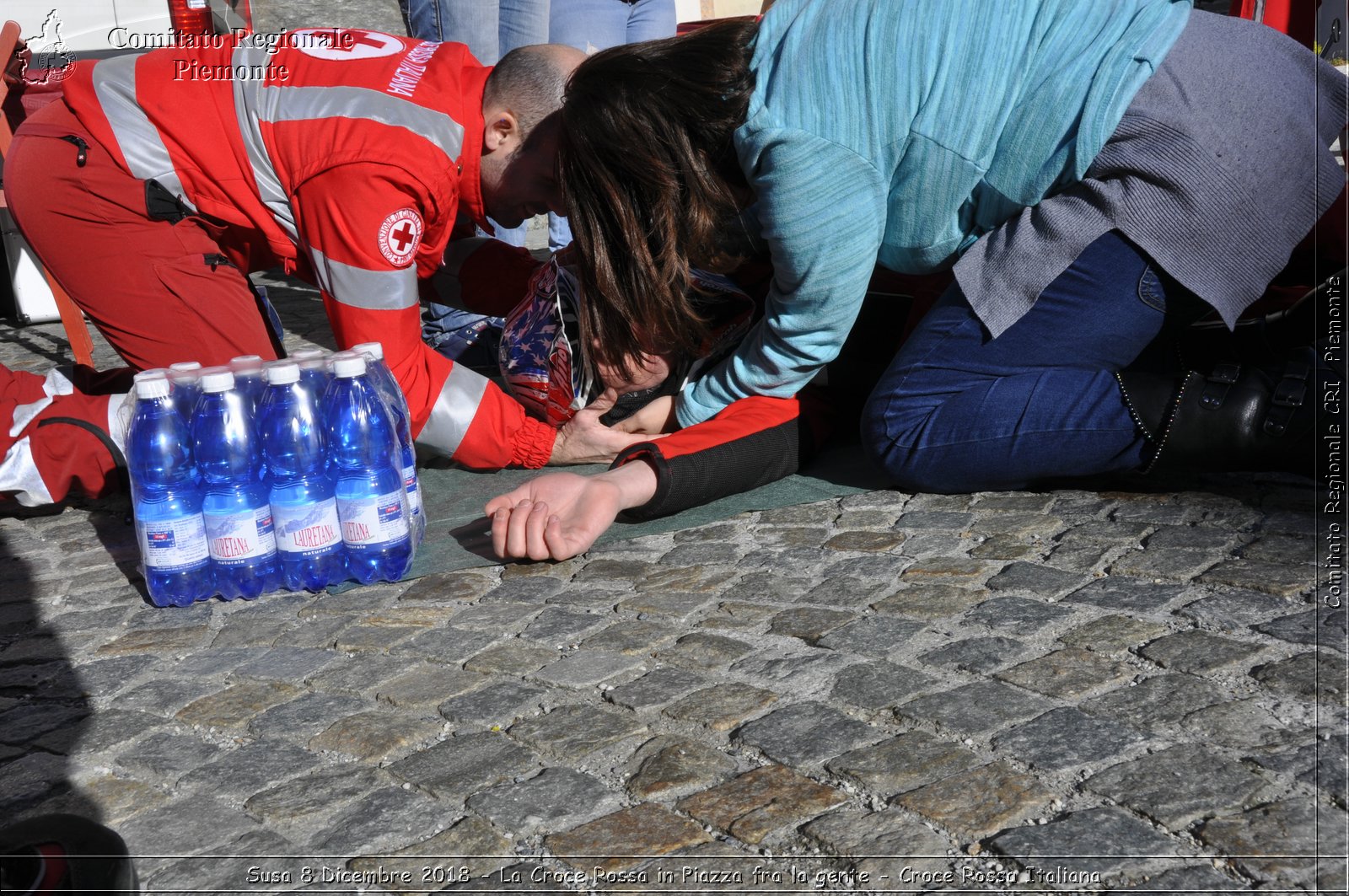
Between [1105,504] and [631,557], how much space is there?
42.1 inches

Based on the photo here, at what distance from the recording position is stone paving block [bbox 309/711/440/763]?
1.88 metres

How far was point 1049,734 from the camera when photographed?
5.73ft

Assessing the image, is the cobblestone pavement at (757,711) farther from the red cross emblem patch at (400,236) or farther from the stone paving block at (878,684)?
the red cross emblem patch at (400,236)

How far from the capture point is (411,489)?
8.79 ft

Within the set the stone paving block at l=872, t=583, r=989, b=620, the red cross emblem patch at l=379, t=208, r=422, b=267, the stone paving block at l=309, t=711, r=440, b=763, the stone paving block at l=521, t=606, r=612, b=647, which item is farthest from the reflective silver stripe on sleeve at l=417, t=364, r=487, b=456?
the stone paving block at l=872, t=583, r=989, b=620

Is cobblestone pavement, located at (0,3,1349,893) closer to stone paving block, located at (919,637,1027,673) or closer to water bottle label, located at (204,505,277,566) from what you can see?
stone paving block, located at (919,637,1027,673)

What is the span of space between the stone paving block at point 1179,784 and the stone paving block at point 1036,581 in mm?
594

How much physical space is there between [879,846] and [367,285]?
183cm

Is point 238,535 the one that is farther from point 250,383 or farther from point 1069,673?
point 1069,673

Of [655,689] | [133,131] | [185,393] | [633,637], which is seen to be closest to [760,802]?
[655,689]

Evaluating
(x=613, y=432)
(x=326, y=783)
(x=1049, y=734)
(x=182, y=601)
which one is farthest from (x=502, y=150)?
(x=1049, y=734)

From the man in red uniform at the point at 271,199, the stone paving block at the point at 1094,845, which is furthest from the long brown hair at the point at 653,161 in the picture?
the stone paving block at the point at 1094,845

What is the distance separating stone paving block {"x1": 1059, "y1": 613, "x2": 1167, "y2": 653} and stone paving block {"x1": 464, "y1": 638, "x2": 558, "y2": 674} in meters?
0.92

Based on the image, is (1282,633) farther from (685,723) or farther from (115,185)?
(115,185)
